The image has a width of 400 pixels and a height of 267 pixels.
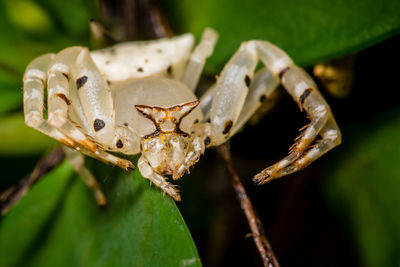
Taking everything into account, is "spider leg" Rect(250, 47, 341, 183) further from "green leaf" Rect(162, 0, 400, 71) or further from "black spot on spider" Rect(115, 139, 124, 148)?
"black spot on spider" Rect(115, 139, 124, 148)

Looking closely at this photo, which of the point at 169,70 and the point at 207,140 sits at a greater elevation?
the point at 169,70

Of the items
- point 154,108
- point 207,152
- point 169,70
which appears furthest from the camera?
point 207,152

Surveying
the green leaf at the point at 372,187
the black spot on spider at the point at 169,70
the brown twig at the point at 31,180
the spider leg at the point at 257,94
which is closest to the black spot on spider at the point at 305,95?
the spider leg at the point at 257,94

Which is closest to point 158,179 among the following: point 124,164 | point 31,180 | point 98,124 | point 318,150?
point 124,164

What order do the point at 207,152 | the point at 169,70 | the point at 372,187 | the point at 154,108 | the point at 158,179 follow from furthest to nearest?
the point at 207,152 → the point at 169,70 → the point at 372,187 → the point at 154,108 → the point at 158,179

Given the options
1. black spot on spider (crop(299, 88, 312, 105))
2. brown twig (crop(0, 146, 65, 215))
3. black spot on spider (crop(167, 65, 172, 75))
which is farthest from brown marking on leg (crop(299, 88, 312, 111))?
brown twig (crop(0, 146, 65, 215))

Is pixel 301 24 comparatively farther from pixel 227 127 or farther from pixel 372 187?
pixel 372 187

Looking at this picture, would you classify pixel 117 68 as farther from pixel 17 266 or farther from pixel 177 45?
pixel 17 266
